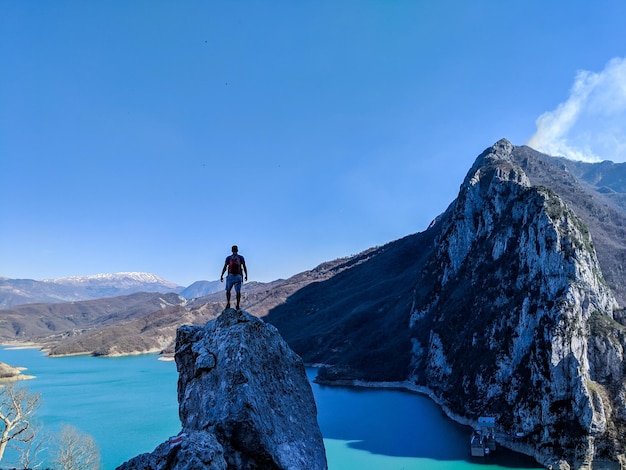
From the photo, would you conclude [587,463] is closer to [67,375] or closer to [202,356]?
[202,356]

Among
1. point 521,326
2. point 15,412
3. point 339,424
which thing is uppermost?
point 521,326

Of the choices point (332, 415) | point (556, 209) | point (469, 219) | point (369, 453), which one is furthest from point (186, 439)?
point (469, 219)

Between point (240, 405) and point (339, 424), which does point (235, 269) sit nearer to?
point (240, 405)

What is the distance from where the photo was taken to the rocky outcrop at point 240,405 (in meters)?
8.45

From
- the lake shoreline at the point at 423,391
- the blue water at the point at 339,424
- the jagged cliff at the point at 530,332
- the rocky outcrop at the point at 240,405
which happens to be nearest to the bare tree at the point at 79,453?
the blue water at the point at 339,424

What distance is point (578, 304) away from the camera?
6359cm

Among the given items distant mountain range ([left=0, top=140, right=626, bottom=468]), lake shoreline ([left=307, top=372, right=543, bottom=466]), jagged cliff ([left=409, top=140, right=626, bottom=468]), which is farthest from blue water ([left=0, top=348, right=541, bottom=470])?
jagged cliff ([left=409, top=140, right=626, bottom=468])

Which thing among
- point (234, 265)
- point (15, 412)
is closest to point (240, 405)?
point (234, 265)

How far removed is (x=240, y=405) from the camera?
10.4m

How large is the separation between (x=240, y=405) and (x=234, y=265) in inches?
211

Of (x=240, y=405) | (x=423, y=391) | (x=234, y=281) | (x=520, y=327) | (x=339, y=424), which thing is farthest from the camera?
(x=423, y=391)

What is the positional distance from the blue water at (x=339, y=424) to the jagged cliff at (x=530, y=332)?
6.48 meters

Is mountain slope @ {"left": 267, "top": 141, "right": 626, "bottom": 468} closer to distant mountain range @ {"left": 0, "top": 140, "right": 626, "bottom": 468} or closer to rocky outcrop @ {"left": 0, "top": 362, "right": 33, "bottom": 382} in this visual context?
distant mountain range @ {"left": 0, "top": 140, "right": 626, "bottom": 468}

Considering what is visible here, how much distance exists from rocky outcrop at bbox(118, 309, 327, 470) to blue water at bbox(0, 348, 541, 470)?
41.7 metres
